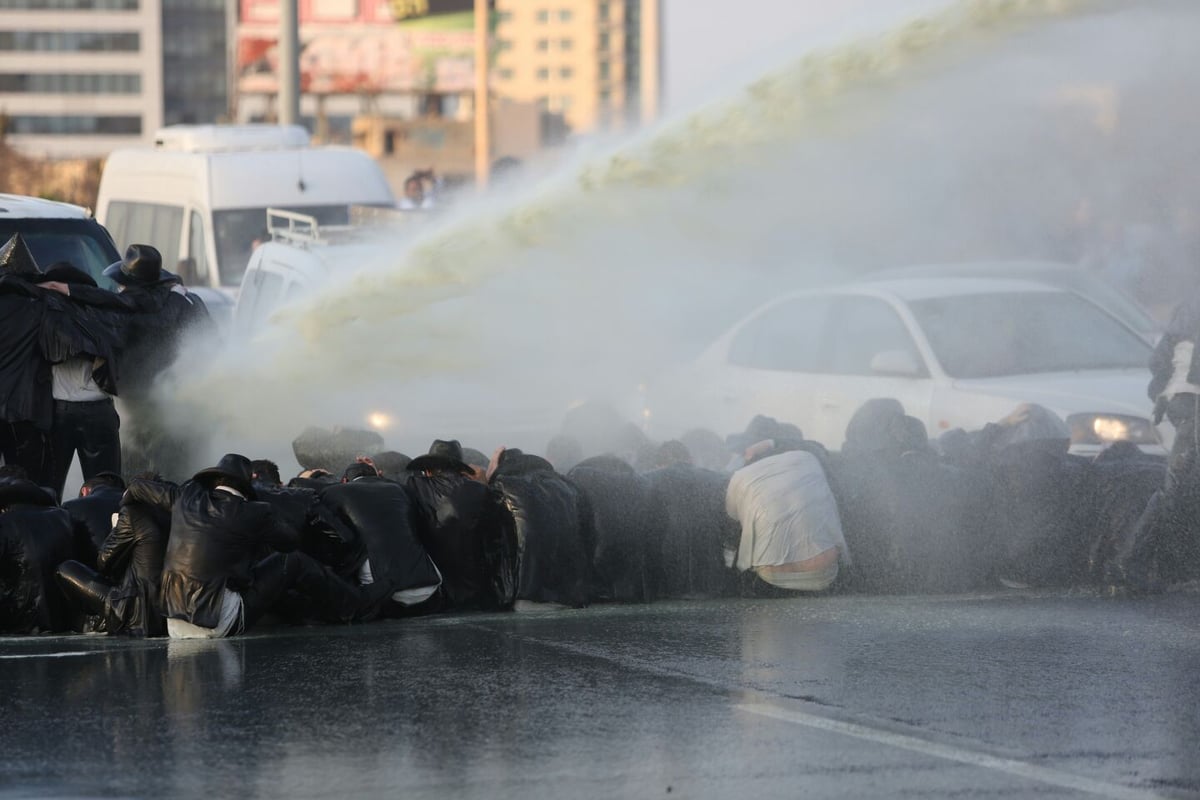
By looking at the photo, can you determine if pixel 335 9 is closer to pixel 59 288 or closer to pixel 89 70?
pixel 59 288

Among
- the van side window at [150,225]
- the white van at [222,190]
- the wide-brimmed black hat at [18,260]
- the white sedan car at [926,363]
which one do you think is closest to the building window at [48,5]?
the white van at [222,190]

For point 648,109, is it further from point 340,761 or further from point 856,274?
point 856,274

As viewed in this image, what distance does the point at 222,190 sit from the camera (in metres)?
16.5

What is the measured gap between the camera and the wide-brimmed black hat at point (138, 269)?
9578 millimetres

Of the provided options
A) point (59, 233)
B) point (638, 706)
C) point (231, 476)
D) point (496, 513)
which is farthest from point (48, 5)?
point (638, 706)

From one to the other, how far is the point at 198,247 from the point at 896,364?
7.99 meters

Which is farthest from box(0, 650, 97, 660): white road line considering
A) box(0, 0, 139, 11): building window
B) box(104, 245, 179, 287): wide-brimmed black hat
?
box(0, 0, 139, 11): building window

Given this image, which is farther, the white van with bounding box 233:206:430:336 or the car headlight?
the white van with bounding box 233:206:430:336

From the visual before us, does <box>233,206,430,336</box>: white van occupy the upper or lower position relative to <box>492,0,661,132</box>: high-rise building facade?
lower

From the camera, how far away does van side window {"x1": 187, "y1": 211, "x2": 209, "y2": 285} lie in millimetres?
16391

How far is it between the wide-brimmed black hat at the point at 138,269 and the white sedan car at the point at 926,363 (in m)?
3.84

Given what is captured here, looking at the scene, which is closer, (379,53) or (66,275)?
(66,275)

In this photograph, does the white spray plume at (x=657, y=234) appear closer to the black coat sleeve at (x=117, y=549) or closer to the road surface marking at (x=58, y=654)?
the black coat sleeve at (x=117, y=549)

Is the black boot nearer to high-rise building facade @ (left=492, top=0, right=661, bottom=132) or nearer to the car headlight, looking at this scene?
the car headlight
